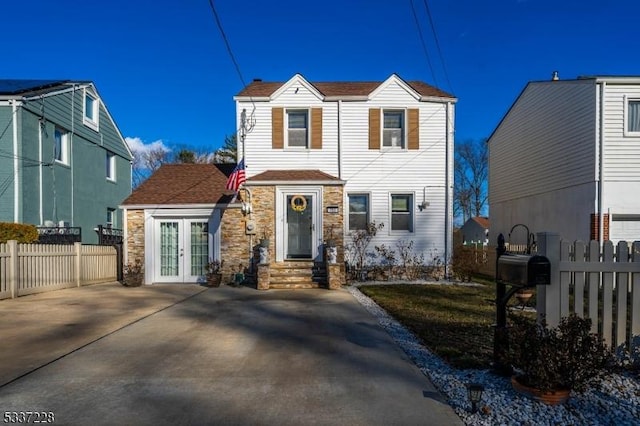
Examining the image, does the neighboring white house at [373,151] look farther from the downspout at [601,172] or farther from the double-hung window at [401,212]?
the downspout at [601,172]

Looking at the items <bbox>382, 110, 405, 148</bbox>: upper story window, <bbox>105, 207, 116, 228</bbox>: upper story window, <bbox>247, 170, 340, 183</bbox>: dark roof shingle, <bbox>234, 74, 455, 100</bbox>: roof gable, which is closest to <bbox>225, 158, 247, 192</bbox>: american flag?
<bbox>247, 170, 340, 183</bbox>: dark roof shingle

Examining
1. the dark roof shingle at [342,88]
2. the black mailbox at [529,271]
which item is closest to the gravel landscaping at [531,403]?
the black mailbox at [529,271]

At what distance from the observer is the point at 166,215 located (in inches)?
538

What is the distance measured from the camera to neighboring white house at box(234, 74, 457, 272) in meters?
14.4

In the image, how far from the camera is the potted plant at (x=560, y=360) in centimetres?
368

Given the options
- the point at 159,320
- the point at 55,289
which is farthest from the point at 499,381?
the point at 55,289

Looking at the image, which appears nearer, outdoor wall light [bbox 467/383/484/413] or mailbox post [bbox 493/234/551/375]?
outdoor wall light [bbox 467/383/484/413]

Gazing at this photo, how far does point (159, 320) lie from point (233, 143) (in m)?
28.1

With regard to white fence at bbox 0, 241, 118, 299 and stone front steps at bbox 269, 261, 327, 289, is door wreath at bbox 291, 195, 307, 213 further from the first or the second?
white fence at bbox 0, 241, 118, 299

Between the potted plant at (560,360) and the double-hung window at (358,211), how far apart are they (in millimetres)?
10683

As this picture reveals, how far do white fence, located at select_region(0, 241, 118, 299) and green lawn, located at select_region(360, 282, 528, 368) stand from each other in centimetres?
874

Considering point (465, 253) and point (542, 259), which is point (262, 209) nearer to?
point (465, 253)

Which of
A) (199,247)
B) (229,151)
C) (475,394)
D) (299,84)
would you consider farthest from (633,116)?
(229,151)

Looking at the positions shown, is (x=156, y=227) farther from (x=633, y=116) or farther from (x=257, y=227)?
(x=633, y=116)
